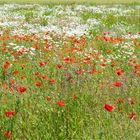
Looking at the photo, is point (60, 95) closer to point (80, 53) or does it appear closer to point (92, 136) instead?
point (92, 136)

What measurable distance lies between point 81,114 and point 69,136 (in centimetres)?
65

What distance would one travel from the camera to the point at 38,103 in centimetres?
556

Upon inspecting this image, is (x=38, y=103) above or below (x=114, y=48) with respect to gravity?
above

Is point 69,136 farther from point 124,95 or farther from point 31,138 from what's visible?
point 124,95

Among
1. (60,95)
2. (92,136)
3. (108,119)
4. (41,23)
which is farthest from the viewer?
(41,23)

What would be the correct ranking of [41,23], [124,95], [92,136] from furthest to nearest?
[41,23] → [124,95] → [92,136]

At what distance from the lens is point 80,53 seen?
8.74 m

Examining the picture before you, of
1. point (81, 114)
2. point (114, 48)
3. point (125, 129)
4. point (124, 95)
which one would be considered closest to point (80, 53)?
point (114, 48)

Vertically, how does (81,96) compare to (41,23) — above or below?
above

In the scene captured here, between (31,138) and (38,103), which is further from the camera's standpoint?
(38,103)

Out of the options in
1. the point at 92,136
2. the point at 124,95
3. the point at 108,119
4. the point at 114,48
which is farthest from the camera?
the point at 114,48

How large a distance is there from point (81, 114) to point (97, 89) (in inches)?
35.8

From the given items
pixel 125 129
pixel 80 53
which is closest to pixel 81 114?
pixel 125 129

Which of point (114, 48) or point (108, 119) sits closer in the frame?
point (108, 119)
